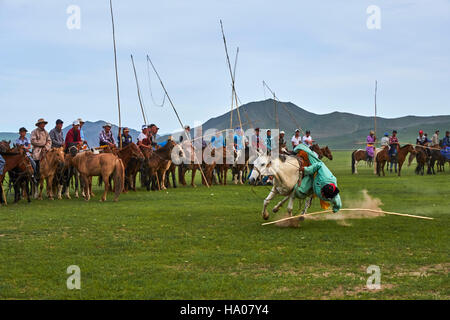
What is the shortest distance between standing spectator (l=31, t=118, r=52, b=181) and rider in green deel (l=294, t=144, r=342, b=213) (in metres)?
9.34

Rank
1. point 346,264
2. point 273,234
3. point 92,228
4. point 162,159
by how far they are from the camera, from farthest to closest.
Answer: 1. point 162,159
2. point 92,228
3. point 273,234
4. point 346,264

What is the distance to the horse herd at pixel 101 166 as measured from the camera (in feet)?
53.7

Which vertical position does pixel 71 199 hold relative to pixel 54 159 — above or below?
below

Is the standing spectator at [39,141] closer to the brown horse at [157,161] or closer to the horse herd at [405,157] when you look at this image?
the brown horse at [157,161]

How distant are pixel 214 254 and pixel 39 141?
1071cm

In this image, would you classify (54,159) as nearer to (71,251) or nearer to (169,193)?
(169,193)

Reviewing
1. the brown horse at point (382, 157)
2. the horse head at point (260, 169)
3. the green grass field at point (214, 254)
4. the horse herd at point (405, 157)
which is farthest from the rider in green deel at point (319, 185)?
the brown horse at point (382, 157)

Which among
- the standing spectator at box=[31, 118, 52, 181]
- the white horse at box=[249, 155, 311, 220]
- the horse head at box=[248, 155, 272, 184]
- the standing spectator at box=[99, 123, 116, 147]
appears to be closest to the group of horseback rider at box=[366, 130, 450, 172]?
the standing spectator at box=[99, 123, 116, 147]

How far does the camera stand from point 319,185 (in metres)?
10.6

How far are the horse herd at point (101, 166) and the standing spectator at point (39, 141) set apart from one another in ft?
0.67

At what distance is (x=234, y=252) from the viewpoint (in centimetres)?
854

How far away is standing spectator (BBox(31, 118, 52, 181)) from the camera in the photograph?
17.2m
